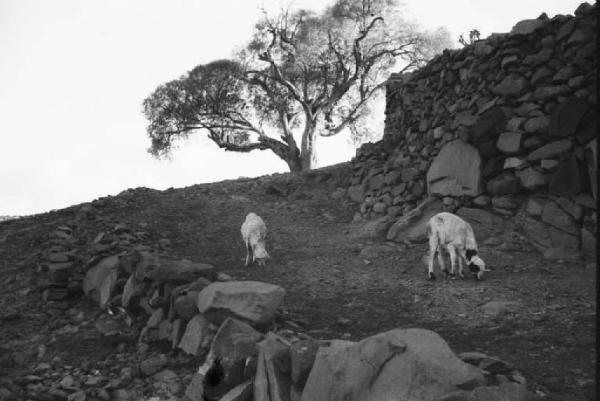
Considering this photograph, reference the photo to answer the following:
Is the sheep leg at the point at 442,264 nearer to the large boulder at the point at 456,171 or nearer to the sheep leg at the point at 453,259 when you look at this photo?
the sheep leg at the point at 453,259

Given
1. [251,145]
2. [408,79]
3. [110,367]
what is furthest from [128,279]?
[251,145]

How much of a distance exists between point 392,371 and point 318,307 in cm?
348

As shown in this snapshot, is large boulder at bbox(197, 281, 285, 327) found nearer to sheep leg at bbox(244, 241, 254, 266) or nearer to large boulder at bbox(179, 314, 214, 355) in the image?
large boulder at bbox(179, 314, 214, 355)

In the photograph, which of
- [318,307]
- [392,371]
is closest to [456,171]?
[318,307]

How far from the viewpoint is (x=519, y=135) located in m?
10.6

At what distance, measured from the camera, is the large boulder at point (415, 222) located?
11.5 metres

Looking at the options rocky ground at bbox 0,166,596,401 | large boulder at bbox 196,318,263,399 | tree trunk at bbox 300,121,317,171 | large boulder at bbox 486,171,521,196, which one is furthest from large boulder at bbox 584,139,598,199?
tree trunk at bbox 300,121,317,171

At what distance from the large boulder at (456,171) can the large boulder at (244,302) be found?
6621 millimetres

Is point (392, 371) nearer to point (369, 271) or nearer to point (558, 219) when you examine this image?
point (369, 271)

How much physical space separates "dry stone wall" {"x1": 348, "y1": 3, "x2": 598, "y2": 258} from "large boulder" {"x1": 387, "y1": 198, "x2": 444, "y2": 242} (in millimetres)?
258

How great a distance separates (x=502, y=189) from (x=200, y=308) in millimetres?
7183

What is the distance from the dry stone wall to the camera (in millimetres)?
9750

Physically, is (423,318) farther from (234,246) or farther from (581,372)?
(234,246)

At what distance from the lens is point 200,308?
6223mm
